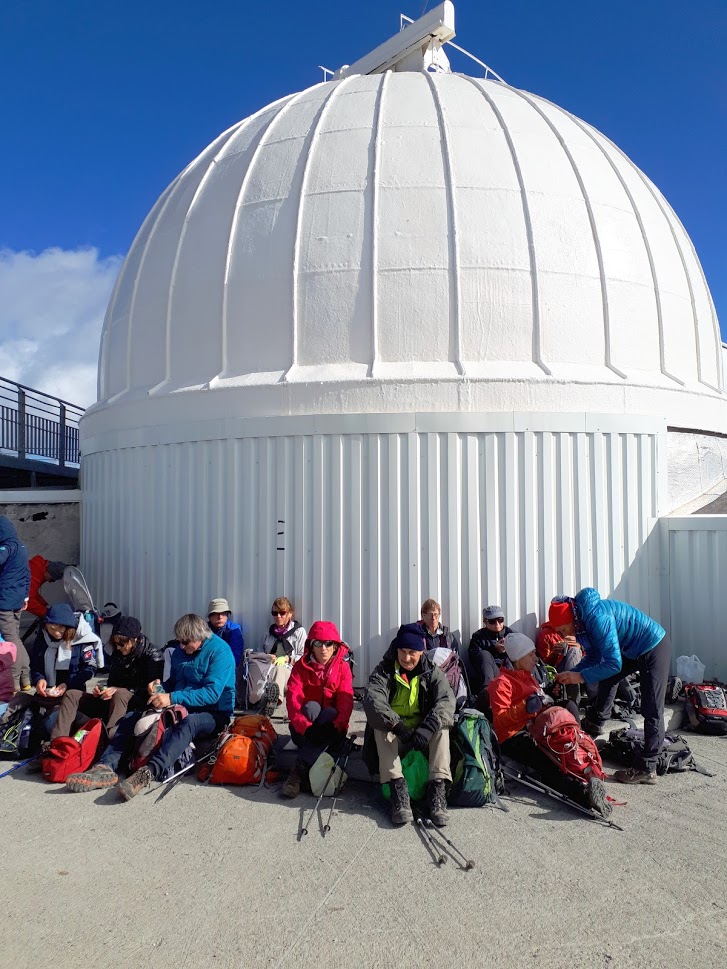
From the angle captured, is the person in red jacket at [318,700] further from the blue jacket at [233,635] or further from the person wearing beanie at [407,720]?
the blue jacket at [233,635]

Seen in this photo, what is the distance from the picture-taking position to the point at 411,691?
4852 mm

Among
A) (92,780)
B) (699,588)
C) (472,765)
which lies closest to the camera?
(472,765)

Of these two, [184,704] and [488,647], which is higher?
[488,647]

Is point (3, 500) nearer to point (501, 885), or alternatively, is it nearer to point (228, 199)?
point (228, 199)

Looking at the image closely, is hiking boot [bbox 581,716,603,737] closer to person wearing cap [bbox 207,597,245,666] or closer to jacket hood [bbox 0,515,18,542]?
person wearing cap [bbox 207,597,245,666]

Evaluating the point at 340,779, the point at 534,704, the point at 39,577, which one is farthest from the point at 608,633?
the point at 39,577

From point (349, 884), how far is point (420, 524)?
157 inches

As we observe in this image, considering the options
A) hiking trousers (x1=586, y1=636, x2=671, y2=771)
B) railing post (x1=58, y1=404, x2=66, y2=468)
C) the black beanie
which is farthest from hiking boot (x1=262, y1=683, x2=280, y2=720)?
railing post (x1=58, y1=404, x2=66, y2=468)

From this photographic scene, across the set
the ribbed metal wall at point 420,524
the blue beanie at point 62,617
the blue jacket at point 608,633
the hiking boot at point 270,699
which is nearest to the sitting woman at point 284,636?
the ribbed metal wall at point 420,524

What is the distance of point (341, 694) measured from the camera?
5156 mm

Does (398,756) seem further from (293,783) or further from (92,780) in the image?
→ (92,780)

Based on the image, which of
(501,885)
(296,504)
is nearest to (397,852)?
(501,885)

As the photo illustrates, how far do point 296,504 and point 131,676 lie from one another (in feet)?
8.09

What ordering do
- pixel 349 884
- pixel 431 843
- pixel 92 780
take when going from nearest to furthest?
pixel 349 884 < pixel 431 843 < pixel 92 780
